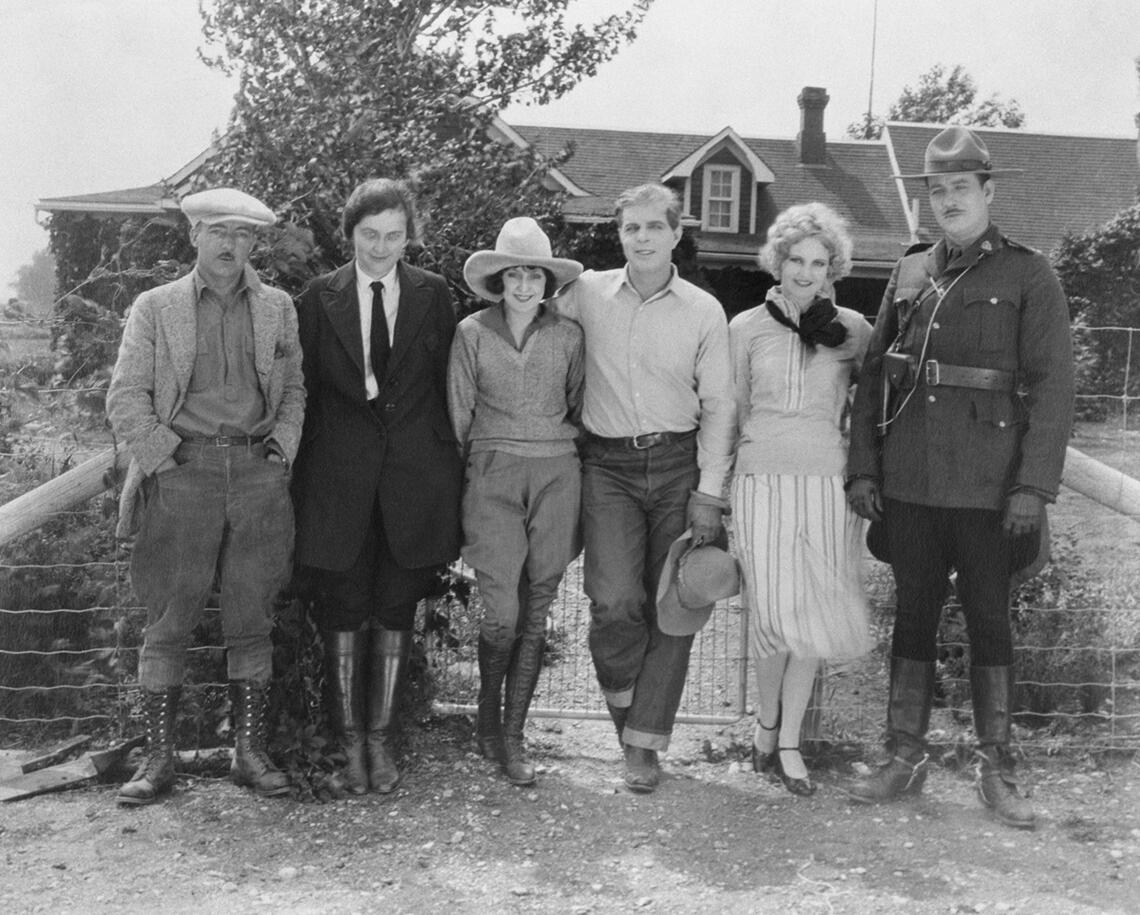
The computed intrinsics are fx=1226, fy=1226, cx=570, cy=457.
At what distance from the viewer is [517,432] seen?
4.28m

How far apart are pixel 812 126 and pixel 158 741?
74.2ft

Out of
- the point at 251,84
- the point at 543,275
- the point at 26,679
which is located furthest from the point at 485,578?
the point at 251,84

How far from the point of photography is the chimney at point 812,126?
24516mm

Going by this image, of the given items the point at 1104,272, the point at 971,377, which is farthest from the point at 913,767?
the point at 1104,272

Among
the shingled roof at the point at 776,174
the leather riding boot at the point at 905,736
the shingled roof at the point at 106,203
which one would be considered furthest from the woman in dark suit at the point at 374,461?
the shingled roof at the point at 776,174

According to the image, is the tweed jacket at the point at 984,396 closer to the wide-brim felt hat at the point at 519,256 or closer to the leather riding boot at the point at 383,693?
the wide-brim felt hat at the point at 519,256

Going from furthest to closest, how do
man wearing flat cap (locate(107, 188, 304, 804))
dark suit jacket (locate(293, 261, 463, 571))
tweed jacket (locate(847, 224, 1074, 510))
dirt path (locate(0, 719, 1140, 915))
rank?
dark suit jacket (locate(293, 261, 463, 571)), man wearing flat cap (locate(107, 188, 304, 804)), tweed jacket (locate(847, 224, 1074, 510)), dirt path (locate(0, 719, 1140, 915))

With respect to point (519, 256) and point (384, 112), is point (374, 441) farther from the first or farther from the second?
point (384, 112)

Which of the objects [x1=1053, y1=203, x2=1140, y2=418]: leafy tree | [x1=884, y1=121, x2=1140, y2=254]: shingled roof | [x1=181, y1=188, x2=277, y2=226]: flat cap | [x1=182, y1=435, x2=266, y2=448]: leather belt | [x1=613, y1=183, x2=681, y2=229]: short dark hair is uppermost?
[x1=884, y1=121, x2=1140, y2=254]: shingled roof

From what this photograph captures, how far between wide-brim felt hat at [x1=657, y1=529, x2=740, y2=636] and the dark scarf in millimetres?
792

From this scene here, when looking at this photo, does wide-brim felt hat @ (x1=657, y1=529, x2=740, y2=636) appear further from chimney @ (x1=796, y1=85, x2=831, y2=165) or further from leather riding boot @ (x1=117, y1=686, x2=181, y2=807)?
chimney @ (x1=796, y1=85, x2=831, y2=165)

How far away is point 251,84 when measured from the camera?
24.0ft

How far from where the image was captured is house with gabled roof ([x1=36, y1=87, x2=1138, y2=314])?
70.0 ft

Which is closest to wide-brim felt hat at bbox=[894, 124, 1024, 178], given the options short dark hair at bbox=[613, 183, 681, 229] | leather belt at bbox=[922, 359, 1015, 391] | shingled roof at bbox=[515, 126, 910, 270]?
leather belt at bbox=[922, 359, 1015, 391]
